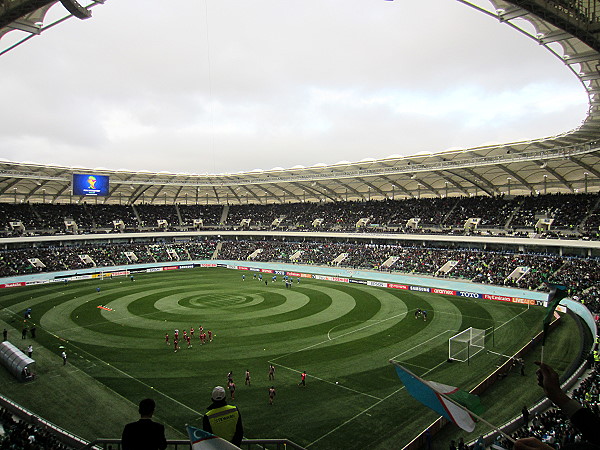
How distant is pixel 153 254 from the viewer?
7194 centimetres

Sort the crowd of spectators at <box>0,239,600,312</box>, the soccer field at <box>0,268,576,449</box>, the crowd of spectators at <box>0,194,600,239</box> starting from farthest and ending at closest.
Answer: the crowd of spectators at <box>0,194,600,239</box>, the crowd of spectators at <box>0,239,600,312</box>, the soccer field at <box>0,268,576,449</box>

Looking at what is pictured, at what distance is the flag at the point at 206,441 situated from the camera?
3919 millimetres

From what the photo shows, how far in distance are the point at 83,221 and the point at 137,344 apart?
53792 millimetres

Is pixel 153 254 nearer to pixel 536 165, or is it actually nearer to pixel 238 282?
pixel 238 282

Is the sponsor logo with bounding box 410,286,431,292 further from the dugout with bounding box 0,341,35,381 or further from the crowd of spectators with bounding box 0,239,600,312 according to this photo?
the dugout with bounding box 0,341,35,381

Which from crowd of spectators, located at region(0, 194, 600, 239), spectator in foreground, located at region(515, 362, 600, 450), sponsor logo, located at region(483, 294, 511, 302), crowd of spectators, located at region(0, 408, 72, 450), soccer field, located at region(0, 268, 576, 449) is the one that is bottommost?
sponsor logo, located at region(483, 294, 511, 302)

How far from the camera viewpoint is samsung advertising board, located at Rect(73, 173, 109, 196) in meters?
55.2

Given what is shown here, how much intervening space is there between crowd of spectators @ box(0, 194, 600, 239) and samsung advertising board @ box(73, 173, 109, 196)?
15363mm

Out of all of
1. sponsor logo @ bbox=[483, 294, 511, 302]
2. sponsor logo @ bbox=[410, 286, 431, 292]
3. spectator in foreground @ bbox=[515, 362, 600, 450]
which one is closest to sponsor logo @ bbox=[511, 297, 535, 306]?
sponsor logo @ bbox=[483, 294, 511, 302]

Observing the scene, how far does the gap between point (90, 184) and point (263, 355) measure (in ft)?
146

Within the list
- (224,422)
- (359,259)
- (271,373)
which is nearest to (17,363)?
(271,373)

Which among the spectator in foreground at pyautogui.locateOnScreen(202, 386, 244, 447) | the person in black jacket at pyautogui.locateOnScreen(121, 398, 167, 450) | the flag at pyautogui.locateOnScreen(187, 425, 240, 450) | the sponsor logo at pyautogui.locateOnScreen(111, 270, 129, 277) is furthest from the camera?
the sponsor logo at pyautogui.locateOnScreen(111, 270, 129, 277)

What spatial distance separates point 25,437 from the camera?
13.8 meters

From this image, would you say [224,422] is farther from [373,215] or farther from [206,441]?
[373,215]
